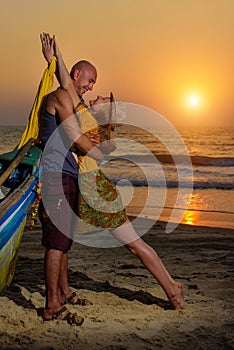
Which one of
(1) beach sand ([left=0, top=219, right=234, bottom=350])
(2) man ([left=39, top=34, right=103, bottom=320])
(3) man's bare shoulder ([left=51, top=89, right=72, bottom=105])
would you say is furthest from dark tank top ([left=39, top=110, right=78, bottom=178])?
(1) beach sand ([left=0, top=219, right=234, bottom=350])

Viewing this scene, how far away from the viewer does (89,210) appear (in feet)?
12.6

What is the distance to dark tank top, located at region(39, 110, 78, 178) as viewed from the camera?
3725mm

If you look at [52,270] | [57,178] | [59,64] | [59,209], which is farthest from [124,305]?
[59,64]

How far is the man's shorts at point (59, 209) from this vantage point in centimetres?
380

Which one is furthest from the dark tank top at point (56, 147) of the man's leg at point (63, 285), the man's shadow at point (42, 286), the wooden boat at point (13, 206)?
the man's shadow at point (42, 286)

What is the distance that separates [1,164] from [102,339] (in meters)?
2.07

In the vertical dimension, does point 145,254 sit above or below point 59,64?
below

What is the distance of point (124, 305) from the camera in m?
4.31

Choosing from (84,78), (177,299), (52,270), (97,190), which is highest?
(84,78)

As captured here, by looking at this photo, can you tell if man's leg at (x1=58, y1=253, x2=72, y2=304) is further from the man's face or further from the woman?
the man's face

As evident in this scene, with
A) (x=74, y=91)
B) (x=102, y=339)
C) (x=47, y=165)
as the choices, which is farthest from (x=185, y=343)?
(x=74, y=91)

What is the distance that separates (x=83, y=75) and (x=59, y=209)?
38.1 inches

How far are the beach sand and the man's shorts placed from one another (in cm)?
62

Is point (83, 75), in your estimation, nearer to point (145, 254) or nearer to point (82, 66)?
point (82, 66)
